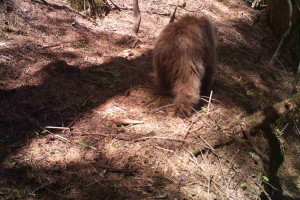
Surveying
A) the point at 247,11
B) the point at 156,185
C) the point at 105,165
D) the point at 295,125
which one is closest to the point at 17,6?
the point at 105,165

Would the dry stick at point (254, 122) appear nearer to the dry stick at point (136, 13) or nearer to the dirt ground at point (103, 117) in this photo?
the dirt ground at point (103, 117)

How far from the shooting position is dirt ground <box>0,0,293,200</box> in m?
2.42

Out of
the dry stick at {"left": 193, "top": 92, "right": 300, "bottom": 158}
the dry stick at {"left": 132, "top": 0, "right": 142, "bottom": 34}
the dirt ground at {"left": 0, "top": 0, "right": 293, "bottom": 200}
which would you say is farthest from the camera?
the dry stick at {"left": 132, "top": 0, "right": 142, "bottom": 34}

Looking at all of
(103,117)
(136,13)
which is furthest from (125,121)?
(136,13)

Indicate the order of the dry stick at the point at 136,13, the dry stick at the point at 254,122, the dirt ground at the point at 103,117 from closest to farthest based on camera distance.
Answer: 1. the dirt ground at the point at 103,117
2. the dry stick at the point at 254,122
3. the dry stick at the point at 136,13

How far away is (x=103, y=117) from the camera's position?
3.39 meters

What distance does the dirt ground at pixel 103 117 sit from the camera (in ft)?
7.95

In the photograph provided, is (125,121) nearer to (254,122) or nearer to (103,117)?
(103,117)

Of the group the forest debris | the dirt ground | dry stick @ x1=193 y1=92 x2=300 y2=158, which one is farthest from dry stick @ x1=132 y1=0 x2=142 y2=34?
dry stick @ x1=193 y1=92 x2=300 y2=158

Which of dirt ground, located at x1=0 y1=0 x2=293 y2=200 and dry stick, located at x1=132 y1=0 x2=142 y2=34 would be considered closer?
dirt ground, located at x1=0 y1=0 x2=293 y2=200

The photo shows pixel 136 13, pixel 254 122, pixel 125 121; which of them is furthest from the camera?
pixel 136 13

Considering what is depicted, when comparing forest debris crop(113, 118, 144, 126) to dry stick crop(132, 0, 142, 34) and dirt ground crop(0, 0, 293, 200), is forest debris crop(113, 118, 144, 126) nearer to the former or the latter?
dirt ground crop(0, 0, 293, 200)

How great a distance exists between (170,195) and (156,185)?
0.60 ft

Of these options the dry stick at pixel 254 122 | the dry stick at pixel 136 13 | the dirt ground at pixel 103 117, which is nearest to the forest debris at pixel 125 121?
the dirt ground at pixel 103 117
